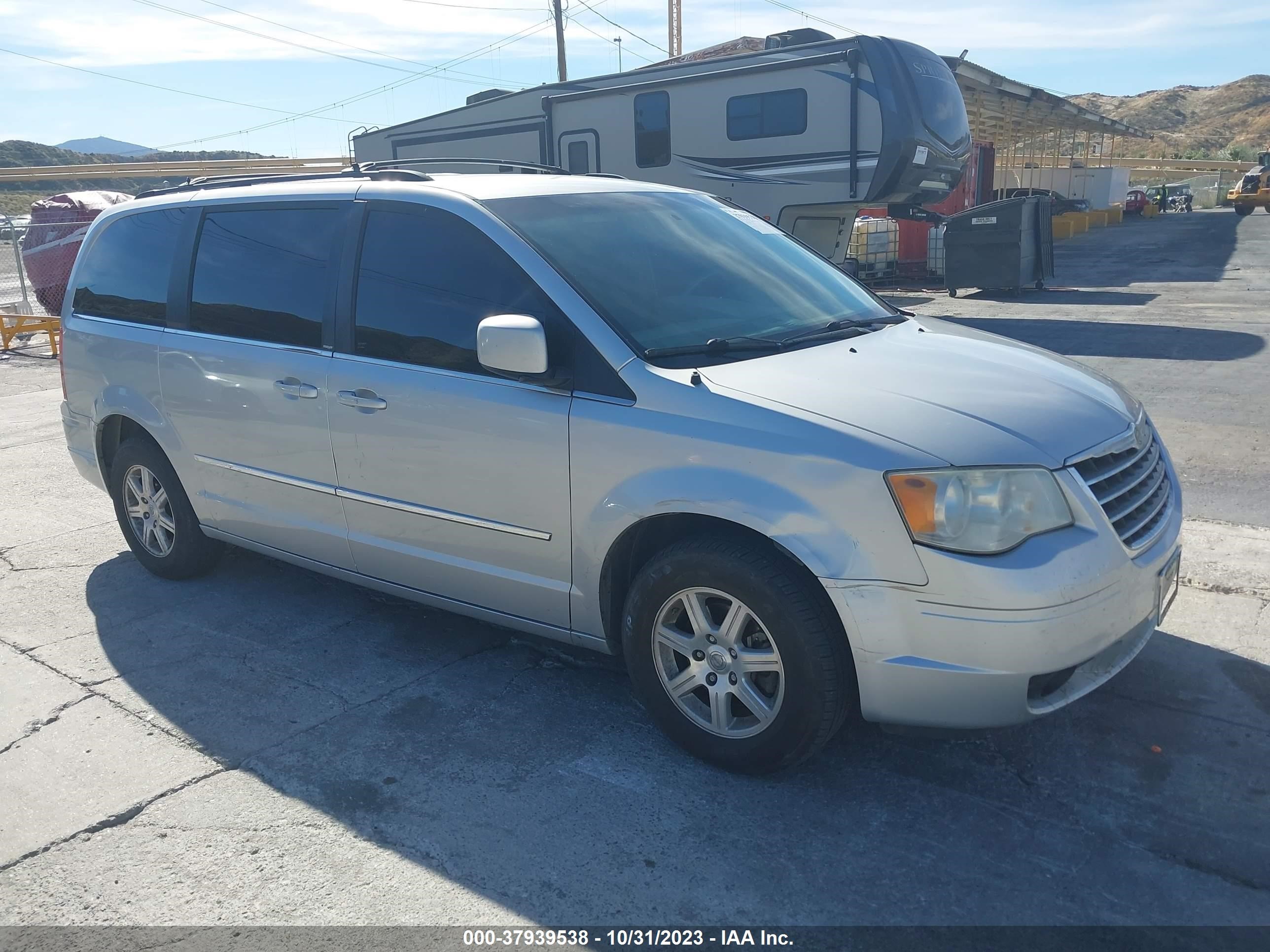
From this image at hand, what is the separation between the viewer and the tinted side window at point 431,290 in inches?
144

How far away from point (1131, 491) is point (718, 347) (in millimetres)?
1370

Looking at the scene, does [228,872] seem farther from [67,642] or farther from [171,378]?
[171,378]

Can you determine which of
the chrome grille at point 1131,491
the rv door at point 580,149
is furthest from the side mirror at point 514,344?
the rv door at point 580,149

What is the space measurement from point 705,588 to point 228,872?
5.21 ft

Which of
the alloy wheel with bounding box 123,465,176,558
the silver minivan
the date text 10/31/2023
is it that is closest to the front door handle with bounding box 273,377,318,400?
the silver minivan

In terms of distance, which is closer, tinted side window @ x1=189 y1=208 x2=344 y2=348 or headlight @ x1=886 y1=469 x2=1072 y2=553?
headlight @ x1=886 y1=469 x2=1072 y2=553

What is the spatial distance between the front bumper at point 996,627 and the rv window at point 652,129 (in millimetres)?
13058

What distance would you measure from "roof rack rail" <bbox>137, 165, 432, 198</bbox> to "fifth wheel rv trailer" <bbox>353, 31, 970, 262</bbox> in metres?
7.33

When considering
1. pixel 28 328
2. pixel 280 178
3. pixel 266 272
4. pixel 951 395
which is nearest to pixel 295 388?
pixel 266 272

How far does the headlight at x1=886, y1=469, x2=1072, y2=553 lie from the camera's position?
2.79 m

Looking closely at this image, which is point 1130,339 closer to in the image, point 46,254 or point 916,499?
point 916,499

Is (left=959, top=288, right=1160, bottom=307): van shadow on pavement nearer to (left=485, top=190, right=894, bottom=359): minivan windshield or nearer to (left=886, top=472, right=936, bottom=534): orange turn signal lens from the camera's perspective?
(left=485, top=190, right=894, bottom=359): minivan windshield

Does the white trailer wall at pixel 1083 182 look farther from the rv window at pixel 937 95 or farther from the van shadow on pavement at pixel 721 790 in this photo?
the van shadow on pavement at pixel 721 790

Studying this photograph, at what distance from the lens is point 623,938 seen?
259 cm
